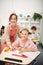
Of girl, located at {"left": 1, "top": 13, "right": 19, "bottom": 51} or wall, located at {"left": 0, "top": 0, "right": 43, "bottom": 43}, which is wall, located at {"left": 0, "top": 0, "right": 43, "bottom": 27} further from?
girl, located at {"left": 1, "top": 13, "right": 19, "bottom": 51}

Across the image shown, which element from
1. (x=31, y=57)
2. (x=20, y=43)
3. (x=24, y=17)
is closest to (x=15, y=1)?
(x=24, y=17)

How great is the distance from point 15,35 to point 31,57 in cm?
114

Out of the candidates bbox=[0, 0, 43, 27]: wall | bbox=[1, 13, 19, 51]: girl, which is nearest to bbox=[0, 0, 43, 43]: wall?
bbox=[0, 0, 43, 27]: wall

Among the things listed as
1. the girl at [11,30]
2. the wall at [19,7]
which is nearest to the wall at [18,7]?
the wall at [19,7]

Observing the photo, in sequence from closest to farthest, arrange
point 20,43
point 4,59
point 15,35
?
1. point 4,59
2. point 20,43
3. point 15,35

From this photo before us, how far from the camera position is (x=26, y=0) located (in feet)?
20.6

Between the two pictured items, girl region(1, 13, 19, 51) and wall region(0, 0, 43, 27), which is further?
wall region(0, 0, 43, 27)

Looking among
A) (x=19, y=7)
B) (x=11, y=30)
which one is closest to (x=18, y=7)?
(x=19, y=7)

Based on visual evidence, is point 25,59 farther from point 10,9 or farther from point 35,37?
point 10,9

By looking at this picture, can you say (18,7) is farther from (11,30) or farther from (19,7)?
(11,30)

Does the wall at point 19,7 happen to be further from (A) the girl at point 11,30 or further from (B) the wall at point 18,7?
(A) the girl at point 11,30

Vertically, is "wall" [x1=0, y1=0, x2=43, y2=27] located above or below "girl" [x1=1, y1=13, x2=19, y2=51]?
above

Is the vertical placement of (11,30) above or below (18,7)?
below

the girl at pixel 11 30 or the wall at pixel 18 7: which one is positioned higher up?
the wall at pixel 18 7
